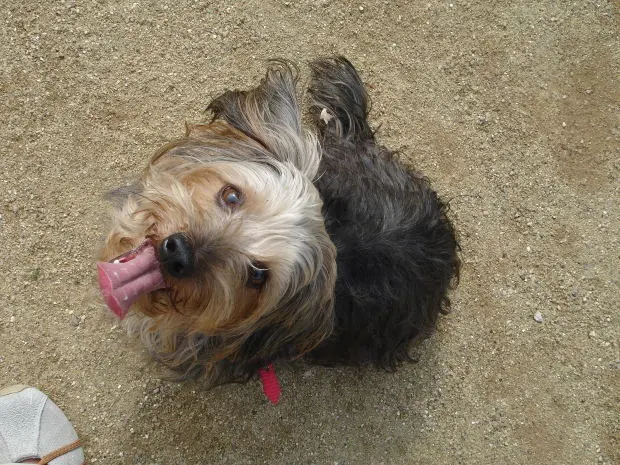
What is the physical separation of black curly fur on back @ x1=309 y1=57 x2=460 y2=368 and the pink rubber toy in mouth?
24.2 inches

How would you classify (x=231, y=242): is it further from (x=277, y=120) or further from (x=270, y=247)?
(x=277, y=120)

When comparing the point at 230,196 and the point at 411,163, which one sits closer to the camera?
the point at 230,196

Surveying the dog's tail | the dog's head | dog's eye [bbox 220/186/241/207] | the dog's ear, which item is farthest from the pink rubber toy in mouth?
the dog's tail

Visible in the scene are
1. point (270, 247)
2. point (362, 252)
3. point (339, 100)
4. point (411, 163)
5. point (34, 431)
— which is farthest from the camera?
point (411, 163)

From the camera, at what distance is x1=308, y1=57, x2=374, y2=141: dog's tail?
243 cm

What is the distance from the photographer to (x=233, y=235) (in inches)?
60.2

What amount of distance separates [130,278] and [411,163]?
166 centimetres

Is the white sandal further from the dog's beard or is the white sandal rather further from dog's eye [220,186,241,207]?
dog's eye [220,186,241,207]

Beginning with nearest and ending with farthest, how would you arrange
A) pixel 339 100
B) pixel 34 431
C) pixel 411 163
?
pixel 34 431 < pixel 339 100 < pixel 411 163

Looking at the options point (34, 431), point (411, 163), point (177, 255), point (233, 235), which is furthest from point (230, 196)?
point (34, 431)

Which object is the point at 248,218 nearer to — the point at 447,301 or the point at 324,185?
the point at 324,185

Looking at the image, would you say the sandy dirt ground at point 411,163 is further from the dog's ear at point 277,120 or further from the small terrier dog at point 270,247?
the dog's ear at point 277,120

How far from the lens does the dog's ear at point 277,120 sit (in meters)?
1.85

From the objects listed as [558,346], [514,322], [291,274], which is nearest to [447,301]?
[514,322]
